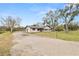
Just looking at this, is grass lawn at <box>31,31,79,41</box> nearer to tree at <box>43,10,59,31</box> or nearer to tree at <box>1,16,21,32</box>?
tree at <box>43,10,59,31</box>

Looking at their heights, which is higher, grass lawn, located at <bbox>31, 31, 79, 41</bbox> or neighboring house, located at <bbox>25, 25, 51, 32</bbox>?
neighboring house, located at <bbox>25, 25, 51, 32</bbox>

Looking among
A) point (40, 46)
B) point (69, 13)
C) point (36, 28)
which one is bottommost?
point (40, 46)

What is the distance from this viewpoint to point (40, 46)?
2.07 m

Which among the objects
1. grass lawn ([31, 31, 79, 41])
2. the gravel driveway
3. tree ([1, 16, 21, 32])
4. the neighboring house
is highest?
tree ([1, 16, 21, 32])

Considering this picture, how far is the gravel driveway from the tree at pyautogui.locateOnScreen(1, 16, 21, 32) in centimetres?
10

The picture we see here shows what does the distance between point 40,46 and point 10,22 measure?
34cm

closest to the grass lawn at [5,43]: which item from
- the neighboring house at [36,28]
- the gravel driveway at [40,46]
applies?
the gravel driveway at [40,46]

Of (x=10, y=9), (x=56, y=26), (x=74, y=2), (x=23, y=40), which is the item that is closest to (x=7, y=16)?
(x=10, y=9)

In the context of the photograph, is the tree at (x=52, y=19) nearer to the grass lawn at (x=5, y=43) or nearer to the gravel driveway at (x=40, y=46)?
the gravel driveway at (x=40, y=46)

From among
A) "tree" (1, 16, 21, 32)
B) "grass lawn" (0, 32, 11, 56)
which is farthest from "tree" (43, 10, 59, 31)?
"grass lawn" (0, 32, 11, 56)

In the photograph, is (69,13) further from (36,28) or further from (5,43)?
(5,43)

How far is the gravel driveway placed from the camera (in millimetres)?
2051

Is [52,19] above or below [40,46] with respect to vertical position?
above

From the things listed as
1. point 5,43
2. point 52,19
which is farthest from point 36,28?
point 5,43
